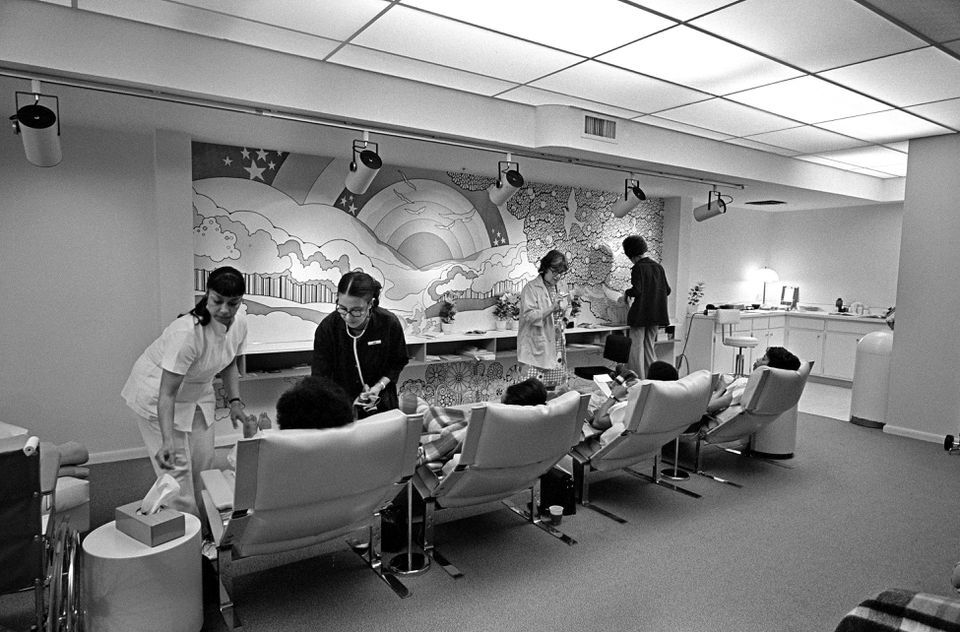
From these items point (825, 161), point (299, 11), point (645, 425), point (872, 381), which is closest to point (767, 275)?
point (825, 161)

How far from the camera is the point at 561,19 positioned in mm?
2980

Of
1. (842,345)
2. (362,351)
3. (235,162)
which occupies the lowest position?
(842,345)

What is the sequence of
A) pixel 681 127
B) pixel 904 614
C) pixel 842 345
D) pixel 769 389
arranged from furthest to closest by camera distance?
pixel 842 345
pixel 681 127
pixel 769 389
pixel 904 614

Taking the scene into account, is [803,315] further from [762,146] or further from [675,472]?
[675,472]

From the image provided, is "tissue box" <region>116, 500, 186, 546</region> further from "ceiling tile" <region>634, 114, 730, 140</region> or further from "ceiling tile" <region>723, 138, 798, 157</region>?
"ceiling tile" <region>723, 138, 798, 157</region>

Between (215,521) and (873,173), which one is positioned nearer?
(215,521)

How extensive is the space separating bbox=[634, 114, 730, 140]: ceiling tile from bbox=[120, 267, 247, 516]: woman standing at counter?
347cm

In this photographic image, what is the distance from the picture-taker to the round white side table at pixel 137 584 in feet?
6.97

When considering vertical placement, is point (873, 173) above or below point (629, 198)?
above

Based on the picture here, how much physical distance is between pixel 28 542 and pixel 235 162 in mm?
3427

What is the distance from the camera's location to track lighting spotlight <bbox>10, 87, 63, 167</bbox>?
9.74 feet

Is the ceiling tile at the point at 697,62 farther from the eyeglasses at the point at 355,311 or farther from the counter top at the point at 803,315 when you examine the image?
the counter top at the point at 803,315

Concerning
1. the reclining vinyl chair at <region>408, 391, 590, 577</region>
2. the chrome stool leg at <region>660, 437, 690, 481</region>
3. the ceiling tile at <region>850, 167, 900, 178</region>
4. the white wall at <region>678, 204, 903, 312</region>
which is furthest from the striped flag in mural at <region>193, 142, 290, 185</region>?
the ceiling tile at <region>850, 167, 900, 178</region>

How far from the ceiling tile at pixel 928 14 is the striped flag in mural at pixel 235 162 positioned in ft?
13.0
